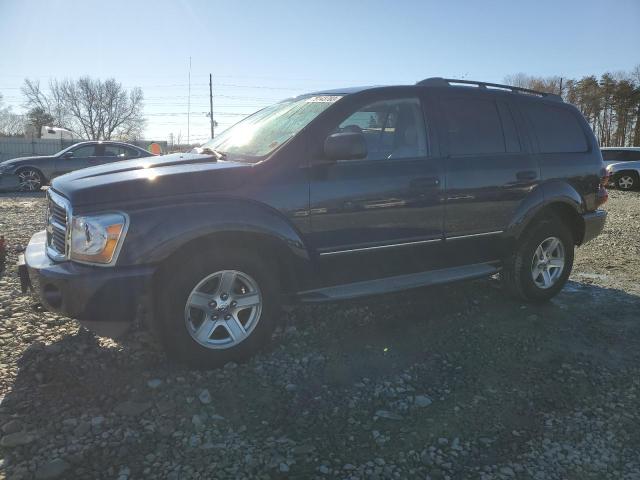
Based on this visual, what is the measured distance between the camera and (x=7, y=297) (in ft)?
14.4

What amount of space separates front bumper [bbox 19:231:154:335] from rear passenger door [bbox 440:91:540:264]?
2422 mm

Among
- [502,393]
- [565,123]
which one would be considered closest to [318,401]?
[502,393]

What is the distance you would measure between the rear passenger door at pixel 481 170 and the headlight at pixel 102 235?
2462 mm

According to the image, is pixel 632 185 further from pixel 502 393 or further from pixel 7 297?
pixel 7 297

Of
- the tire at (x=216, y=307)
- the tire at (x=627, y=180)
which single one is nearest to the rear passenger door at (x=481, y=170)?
the tire at (x=216, y=307)

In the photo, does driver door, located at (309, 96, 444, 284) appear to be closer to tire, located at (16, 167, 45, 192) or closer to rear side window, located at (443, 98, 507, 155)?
rear side window, located at (443, 98, 507, 155)

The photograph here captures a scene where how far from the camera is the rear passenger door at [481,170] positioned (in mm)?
3992

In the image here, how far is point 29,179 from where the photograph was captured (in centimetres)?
1340

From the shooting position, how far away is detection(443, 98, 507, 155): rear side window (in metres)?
4.07

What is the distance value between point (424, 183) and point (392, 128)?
22.0 inches

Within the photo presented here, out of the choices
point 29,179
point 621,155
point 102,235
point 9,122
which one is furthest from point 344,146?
point 9,122

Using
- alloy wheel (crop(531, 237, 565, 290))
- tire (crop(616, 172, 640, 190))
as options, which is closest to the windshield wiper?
alloy wheel (crop(531, 237, 565, 290))

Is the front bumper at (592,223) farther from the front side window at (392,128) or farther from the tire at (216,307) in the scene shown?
the tire at (216,307)

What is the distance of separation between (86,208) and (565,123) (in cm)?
445
